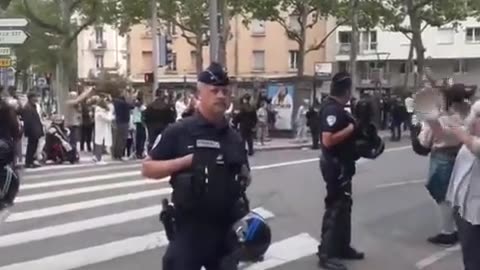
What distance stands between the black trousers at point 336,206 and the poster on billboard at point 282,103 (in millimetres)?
22321

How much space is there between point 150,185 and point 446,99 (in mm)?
7688

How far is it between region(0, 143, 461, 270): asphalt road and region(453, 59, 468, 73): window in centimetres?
4992

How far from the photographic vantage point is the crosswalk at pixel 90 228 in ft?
29.4

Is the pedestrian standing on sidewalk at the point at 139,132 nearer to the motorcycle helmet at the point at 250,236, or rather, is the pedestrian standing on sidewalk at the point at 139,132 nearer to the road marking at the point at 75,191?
the road marking at the point at 75,191

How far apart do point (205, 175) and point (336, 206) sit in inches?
145

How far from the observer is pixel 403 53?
222 ft

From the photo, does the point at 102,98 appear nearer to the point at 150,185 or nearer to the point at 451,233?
the point at 150,185

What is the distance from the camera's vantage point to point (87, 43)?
9106cm

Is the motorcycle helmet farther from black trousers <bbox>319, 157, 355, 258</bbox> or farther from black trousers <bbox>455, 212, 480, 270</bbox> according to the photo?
black trousers <bbox>319, 157, 355, 258</bbox>

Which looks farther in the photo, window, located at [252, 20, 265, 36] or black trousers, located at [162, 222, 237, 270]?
window, located at [252, 20, 265, 36]

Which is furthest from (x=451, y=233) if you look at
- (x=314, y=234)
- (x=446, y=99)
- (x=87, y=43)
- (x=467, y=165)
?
(x=87, y=43)

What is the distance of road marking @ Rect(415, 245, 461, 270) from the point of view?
890 centimetres

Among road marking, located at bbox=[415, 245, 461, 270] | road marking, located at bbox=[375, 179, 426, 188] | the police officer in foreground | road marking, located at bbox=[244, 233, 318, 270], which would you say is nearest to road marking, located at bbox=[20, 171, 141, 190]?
road marking, located at bbox=[375, 179, 426, 188]

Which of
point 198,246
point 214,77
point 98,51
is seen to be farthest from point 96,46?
point 198,246
